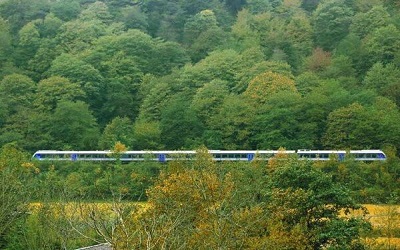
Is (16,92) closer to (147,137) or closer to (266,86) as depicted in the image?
(147,137)

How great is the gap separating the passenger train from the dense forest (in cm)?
137

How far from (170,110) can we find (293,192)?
1870 centimetres

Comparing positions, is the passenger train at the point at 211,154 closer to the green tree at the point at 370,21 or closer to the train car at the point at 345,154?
the train car at the point at 345,154

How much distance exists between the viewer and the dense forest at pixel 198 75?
1315 inches

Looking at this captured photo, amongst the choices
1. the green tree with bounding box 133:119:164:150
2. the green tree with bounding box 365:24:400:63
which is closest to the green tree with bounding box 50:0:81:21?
the green tree with bounding box 133:119:164:150

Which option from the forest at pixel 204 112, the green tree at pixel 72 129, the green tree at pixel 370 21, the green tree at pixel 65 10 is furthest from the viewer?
the green tree at pixel 65 10

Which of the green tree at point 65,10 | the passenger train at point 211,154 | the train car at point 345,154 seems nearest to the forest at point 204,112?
the green tree at point 65,10

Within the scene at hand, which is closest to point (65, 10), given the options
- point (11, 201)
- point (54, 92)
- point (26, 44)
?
point (26, 44)

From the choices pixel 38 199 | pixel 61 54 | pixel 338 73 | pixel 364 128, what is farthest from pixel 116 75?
pixel 38 199

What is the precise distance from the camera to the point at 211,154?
29438 mm

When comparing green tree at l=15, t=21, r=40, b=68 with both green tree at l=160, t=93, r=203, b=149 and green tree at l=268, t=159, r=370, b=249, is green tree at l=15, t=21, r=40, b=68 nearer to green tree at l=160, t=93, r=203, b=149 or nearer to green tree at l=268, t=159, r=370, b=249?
green tree at l=160, t=93, r=203, b=149

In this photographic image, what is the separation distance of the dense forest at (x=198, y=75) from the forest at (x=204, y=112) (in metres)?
0.08

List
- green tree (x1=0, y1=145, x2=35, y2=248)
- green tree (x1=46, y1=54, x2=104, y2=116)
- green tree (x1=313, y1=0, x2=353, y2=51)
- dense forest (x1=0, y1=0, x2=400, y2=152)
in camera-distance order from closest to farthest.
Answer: green tree (x1=0, y1=145, x2=35, y2=248) → dense forest (x1=0, y1=0, x2=400, y2=152) → green tree (x1=46, y1=54, x2=104, y2=116) → green tree (x1=313, y1=0, x2=353, y2=51)

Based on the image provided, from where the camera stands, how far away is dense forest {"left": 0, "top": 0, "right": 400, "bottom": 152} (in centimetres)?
3341
